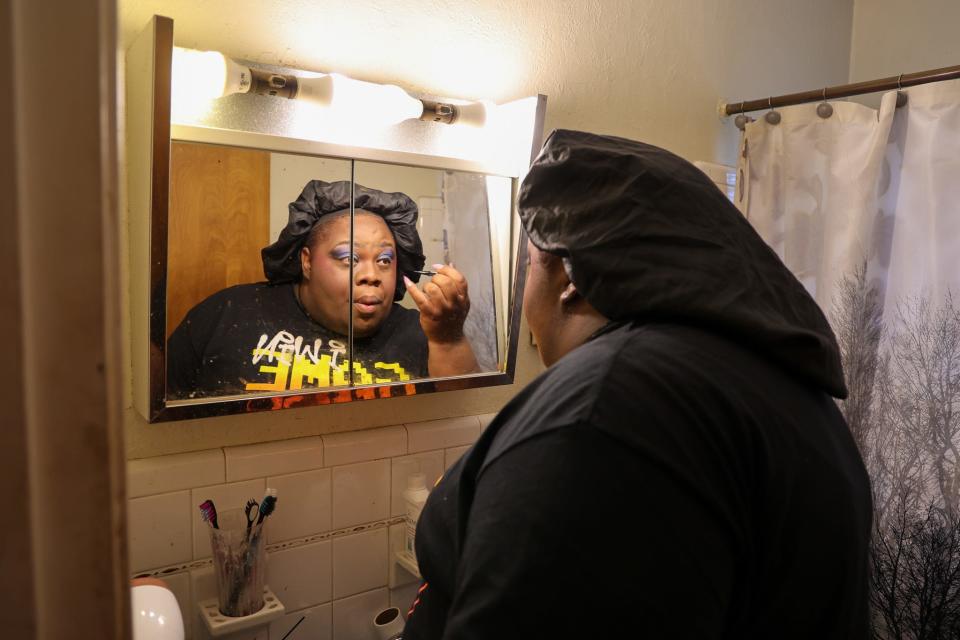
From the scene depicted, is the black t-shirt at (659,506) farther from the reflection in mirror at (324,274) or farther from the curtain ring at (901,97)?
the curtain ring at (901,97)

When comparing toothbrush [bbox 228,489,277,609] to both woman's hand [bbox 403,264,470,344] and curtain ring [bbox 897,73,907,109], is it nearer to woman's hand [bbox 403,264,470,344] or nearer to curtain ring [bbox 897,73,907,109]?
woman's hand [bbox 403,264,470,344]

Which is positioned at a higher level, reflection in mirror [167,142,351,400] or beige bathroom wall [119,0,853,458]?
beige bathroom wall [119,0,853,458]

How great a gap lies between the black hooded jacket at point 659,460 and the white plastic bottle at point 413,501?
1.90 ft

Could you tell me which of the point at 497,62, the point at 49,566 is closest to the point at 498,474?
the point at 49,566

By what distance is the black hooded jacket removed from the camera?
52 cm

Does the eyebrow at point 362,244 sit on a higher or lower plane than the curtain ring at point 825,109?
lower

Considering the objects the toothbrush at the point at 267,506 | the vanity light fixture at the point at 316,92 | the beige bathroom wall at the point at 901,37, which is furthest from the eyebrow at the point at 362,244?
the beige bathroom wall at the point at 901,37

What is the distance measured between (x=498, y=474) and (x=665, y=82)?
1372mm

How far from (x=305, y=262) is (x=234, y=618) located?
551mm

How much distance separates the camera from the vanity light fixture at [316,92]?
1.06 m

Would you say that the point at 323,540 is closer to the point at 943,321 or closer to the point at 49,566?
the point at 49,566

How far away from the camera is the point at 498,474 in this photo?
578mm

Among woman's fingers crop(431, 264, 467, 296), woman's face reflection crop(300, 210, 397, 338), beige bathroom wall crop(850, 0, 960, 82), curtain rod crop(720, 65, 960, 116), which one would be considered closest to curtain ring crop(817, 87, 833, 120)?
curtain rod crop(720, 65, 960, 116)

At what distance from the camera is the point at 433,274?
1322 mm
